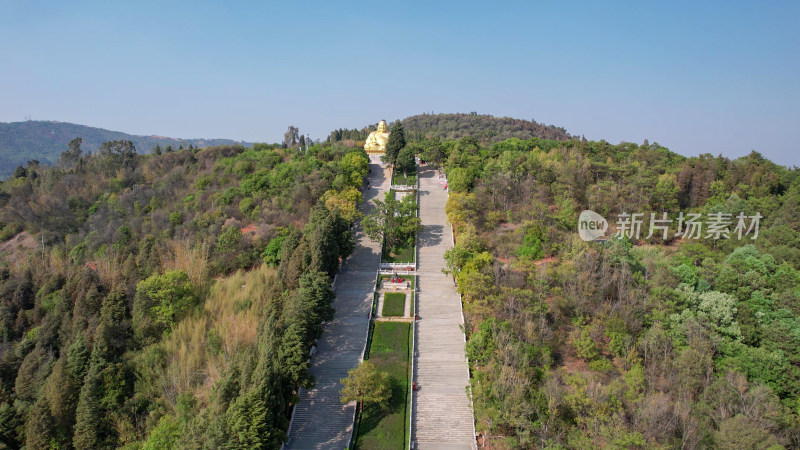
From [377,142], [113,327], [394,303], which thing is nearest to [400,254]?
[394,303]

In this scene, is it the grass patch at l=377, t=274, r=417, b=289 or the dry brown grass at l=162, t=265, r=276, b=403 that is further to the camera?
the grass patch at l=377, t=274, r=417, b=289

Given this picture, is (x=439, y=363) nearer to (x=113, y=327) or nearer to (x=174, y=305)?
(x=174, y=305)

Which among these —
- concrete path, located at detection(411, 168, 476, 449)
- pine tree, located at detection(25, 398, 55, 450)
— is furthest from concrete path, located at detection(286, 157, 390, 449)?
pine tree, located at detection(25, 398, 55, 450)

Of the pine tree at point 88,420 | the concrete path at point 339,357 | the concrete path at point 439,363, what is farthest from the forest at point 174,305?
the concrete path at point 439,363

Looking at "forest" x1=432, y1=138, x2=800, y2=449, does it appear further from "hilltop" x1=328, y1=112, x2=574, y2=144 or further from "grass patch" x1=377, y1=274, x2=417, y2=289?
"hilltop" x1=328, y1=112, x2=574, y2=144

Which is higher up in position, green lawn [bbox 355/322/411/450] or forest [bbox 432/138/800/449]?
forest [bbox 432/138/800/449]

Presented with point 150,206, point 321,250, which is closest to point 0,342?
point 150,206

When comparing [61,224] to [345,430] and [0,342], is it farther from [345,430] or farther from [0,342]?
[345,430]
